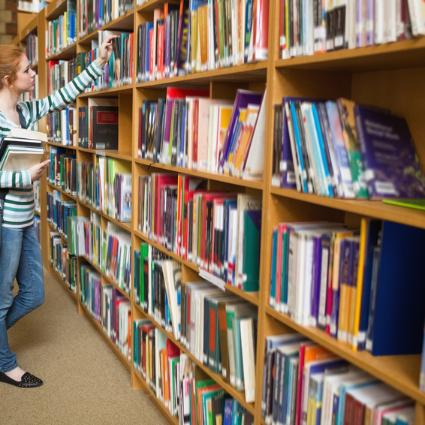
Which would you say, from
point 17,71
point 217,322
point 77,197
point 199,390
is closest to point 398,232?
point 217,322

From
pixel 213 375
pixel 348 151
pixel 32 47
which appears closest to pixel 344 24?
pixel 348 151

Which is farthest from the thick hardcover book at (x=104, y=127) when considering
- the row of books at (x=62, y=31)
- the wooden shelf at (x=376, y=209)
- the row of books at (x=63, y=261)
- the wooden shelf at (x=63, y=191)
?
the wooden shelf at (x=376, y=209)

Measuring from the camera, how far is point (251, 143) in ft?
5.07

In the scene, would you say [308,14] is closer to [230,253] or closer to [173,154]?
[230,253]

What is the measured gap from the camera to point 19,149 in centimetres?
235

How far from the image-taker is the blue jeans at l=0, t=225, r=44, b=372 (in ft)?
8.09

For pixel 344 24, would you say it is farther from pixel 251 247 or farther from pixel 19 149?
pixel 19 149

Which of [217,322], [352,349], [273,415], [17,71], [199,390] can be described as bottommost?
[199,390]

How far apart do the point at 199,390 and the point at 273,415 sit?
0.50 m

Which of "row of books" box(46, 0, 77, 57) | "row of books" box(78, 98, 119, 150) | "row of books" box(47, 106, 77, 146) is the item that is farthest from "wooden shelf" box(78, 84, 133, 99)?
"row of books" box(46, 0, 77, 57)

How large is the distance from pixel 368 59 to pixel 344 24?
105 mm

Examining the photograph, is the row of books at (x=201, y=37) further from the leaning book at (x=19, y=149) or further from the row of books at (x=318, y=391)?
the row of books at (x=318, y=391)

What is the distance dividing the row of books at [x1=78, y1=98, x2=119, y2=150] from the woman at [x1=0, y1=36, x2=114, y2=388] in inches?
16.0

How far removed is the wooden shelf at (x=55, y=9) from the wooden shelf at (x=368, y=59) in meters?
3.00
